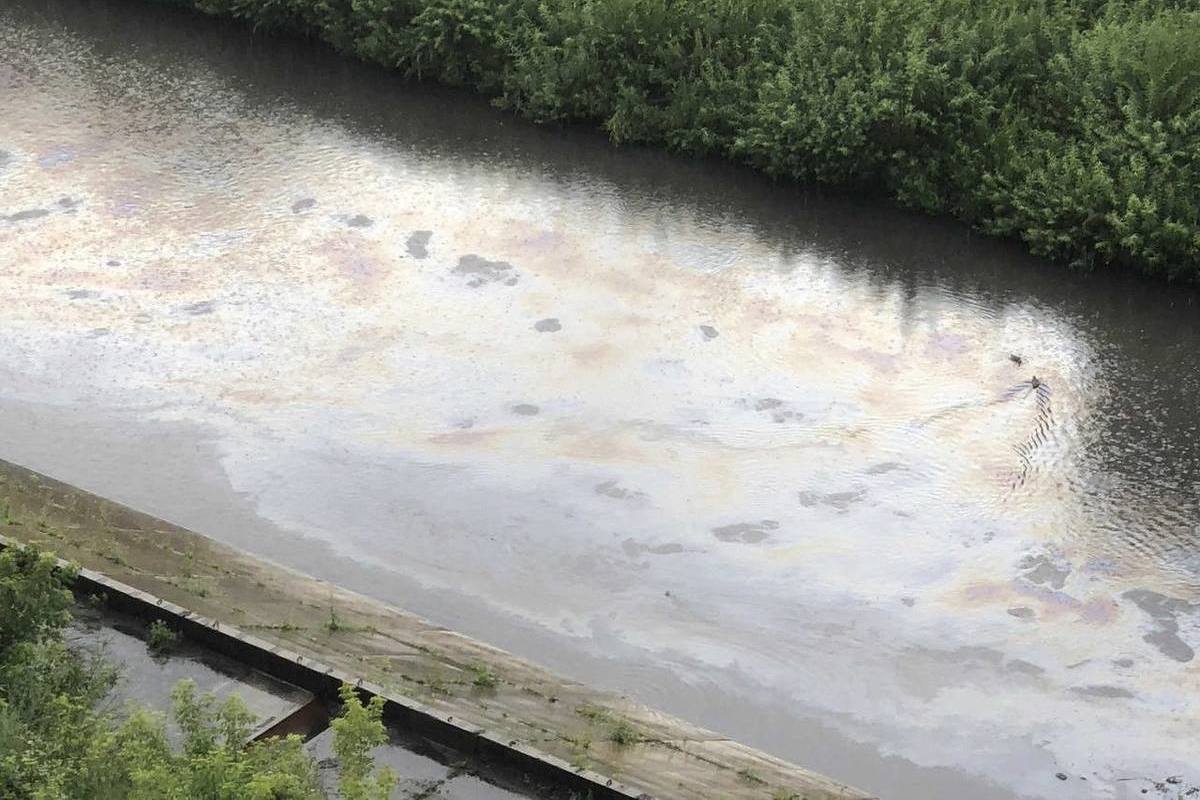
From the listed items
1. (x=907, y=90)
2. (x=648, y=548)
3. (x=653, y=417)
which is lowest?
(x=648, y=548)

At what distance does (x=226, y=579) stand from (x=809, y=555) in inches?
156

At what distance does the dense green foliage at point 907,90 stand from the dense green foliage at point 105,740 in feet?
28.7

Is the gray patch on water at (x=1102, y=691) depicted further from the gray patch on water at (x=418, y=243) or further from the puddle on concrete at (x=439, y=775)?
the gray patch on water at (x=418, y=243)

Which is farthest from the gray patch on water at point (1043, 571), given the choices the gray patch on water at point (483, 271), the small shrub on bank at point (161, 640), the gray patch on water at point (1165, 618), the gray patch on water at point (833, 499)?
the small shrub on bank at point (161, 640)

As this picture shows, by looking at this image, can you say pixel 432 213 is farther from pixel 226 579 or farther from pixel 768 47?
pixel 226 579

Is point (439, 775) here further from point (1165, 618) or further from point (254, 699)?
point (1165, 618)

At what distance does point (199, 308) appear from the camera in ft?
44.9

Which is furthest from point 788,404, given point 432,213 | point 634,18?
point 634,18

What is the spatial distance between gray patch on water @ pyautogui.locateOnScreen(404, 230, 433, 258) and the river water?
0.09 m

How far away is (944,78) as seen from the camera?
50.1 feet

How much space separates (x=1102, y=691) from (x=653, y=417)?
4043 mm

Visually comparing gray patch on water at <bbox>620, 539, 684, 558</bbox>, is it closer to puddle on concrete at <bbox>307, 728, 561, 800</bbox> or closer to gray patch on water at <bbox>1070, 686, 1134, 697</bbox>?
puddle on concrete at <bbox>307, 728, 561, 800</bbox>

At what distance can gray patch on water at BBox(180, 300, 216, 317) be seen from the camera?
13633 mm

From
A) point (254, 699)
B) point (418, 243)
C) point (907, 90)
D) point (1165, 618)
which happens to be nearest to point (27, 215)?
point (418, 243)
